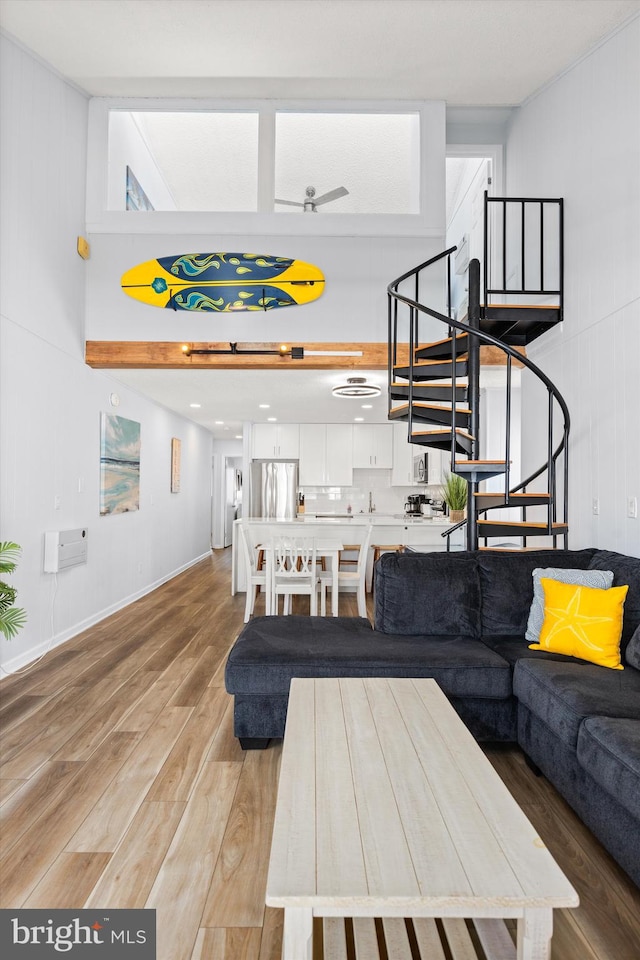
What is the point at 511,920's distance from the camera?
167 centimetres

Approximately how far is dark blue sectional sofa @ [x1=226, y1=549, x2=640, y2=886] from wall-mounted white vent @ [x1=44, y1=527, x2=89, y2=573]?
190 cm

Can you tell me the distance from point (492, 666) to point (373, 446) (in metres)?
6.00

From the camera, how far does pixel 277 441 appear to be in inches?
332

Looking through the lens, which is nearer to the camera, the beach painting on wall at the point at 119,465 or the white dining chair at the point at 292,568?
the white dining chair at the point at 292,568

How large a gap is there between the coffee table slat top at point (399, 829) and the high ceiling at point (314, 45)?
3.89 m

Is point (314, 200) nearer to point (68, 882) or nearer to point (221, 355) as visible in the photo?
point (221, 355)

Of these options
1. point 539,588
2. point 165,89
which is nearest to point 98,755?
point 539,588

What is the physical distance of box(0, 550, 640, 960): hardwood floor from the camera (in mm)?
1611

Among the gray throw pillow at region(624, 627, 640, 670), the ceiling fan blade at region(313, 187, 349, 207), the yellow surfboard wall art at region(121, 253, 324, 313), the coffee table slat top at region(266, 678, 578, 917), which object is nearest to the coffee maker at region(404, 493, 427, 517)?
the yellow surfboard wall art at region(121, 253, 324, 313)

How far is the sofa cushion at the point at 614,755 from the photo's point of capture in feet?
5.41

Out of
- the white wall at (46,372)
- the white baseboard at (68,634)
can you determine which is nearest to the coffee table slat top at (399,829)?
the white baseboard at (68,634)

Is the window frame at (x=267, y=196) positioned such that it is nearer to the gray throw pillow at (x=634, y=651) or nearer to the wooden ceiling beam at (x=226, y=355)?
the wooden ceiling beam at (x=226, y=355)

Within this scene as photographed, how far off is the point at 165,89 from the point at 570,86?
321 centimetres

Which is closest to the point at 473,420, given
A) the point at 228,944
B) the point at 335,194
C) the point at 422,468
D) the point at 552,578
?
the point at 552,578
